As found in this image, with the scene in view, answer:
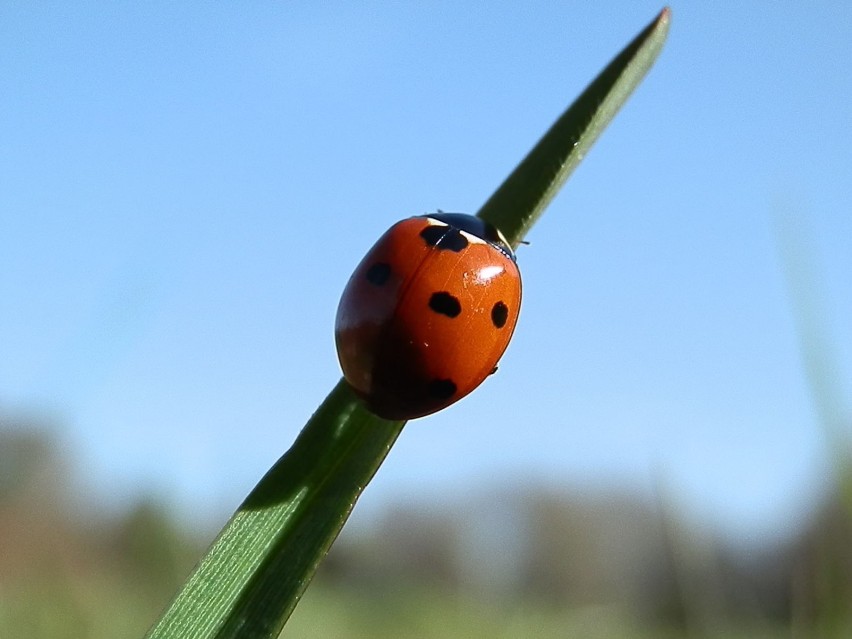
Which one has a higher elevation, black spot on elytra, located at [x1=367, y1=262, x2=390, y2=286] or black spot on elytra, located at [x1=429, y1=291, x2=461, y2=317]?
black spot on elytra, located at [x1=367, y1=262, x2=390, y2=286]

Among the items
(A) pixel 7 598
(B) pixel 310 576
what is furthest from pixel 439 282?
(A) pixel 7 598

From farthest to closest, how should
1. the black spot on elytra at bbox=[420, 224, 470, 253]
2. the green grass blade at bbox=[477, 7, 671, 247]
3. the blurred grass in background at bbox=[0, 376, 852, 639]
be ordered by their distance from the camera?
1. the black spot on elytra at bbox=[420, 224, 470, 253]
2. the blurred grass in background at bbox=[0, 376, 852, 639]
3. the green grass blade at bbox=[477, 7, 671, 247]

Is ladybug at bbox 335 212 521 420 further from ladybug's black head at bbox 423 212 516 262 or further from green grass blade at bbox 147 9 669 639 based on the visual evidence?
green grass blade at bbox 147 9 669 639

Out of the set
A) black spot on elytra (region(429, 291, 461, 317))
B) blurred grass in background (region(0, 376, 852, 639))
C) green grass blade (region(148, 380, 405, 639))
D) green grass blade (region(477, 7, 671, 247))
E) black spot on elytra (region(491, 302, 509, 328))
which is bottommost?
blurred grass in background (region(0, 376, 852, 639))

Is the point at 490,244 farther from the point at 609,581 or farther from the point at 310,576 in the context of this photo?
the point at 609,581

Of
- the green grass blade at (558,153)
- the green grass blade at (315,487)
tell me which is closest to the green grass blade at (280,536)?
the green grass blade at (315,487)

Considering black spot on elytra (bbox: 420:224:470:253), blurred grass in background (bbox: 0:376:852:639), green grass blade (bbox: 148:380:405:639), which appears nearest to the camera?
green grass blade (bbox: 148:380:405:639)

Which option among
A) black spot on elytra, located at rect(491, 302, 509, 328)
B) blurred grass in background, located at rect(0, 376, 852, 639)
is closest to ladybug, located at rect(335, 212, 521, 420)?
black spot on elytra, located at rect(491, 302, 509, 328)
